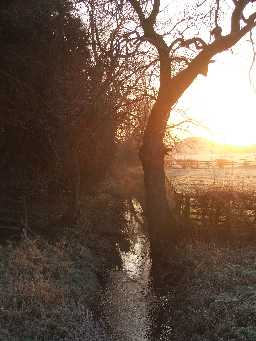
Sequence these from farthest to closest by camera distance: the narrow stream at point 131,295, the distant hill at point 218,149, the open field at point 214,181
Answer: the distant hill at point 218,149
the open field at point 214,181
the narrow stream at point 131,295

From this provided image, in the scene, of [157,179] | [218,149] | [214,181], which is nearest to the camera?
[157,179]

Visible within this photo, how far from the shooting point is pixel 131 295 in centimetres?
1420

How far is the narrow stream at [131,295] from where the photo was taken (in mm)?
11772

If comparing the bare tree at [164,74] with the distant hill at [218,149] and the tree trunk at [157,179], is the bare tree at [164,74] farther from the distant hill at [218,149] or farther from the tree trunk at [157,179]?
the distant hill at [218,149]

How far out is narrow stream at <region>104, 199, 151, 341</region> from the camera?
1177 cm

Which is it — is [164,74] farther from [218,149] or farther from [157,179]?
[218,149]

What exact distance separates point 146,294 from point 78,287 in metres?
2.14

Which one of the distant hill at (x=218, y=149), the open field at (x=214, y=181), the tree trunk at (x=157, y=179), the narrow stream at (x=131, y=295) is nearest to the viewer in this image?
the narrow stream at (x=131, y=295)

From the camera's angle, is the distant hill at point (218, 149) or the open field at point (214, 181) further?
the distant hill at point (218, 149)

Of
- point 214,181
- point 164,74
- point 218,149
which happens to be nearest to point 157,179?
point 164,74

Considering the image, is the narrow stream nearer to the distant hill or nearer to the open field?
the open field

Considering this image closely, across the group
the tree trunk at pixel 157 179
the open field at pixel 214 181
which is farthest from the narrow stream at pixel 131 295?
the open field at pixel 214 181

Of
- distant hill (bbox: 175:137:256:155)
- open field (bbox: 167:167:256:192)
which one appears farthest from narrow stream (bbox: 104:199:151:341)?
distant hill (bbox: 175:137:256:155)

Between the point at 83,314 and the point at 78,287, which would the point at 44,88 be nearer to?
the point at 78,287
